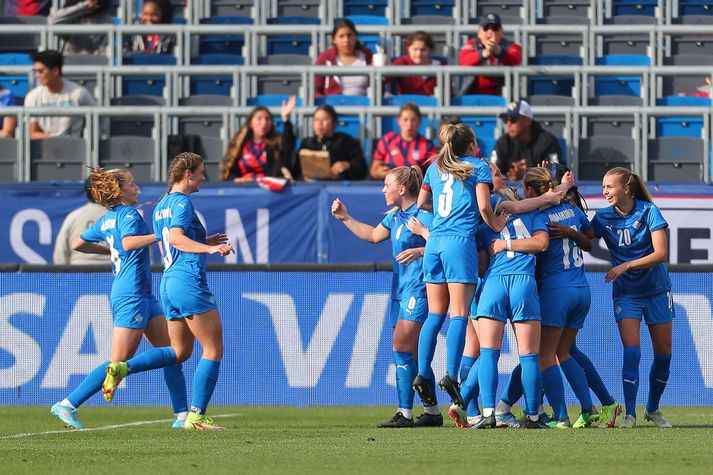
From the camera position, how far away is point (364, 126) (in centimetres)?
1390

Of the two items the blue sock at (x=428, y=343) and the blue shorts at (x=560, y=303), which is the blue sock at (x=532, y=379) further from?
the blue sock at (x=428, y=343)

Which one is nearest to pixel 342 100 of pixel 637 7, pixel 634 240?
pixel 637 7

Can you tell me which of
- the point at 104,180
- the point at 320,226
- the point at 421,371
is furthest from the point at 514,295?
the point at 320,226

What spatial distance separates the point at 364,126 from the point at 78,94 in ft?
10.3

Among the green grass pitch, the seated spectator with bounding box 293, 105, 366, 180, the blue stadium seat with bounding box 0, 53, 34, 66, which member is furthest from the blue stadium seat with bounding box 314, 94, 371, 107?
the green grass pitch

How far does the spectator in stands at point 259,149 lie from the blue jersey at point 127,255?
4.03m

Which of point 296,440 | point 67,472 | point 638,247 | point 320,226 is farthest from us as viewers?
point 320,226

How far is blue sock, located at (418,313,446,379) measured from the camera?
28.8ft

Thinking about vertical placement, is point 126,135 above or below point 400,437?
above

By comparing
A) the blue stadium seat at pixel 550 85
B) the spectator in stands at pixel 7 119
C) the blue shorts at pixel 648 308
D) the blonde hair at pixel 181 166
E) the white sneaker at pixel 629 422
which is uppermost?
the blue stadium seat at pixel 550 85

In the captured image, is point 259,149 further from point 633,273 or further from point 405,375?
point 633,273

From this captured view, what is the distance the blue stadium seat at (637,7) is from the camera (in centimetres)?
1698

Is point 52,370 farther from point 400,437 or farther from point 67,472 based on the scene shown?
point 67,472

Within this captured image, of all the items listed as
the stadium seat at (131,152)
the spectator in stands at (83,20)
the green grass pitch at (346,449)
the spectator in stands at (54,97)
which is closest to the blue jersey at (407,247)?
the green grass pitch at (346,449)
